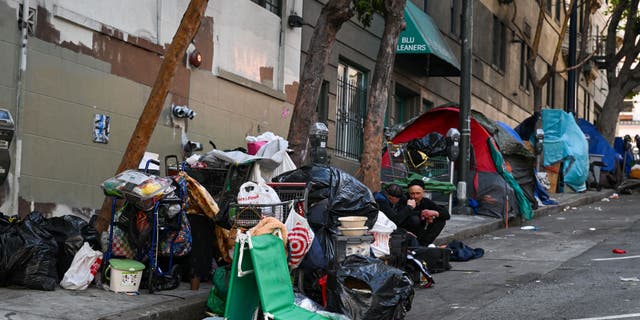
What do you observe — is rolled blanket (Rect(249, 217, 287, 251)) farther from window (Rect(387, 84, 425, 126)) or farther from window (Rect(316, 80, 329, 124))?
window (Rect(387, 84, 425, 126))

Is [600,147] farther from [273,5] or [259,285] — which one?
[259,285]

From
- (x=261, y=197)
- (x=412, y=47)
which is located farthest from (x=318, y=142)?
(x=412, y=47)

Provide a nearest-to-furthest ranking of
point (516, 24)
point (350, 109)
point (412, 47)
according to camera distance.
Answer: point (350, 109), point (412, 47), point (516, 24)

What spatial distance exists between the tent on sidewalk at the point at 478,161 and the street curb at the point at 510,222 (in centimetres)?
34

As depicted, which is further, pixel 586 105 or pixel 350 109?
pixel 586 105

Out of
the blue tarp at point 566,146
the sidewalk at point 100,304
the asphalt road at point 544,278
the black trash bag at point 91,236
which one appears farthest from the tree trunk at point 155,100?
the blue tarp at point 566,146

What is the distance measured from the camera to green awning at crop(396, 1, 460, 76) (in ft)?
67.4

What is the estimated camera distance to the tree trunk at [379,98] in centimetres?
1466

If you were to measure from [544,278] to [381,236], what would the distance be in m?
2.07

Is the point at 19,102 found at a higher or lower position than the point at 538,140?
lower

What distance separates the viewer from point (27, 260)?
8.00m

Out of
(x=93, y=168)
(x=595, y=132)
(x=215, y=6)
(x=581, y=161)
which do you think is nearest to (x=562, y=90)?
(x=595, y=132)

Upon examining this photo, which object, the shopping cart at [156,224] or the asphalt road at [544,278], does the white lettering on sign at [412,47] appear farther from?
the shopping cart at [156,224]

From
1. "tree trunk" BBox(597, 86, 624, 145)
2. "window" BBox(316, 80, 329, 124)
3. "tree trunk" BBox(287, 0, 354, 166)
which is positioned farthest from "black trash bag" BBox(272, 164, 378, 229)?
"tree trunk" BBox(597, 86, 624, 145)
